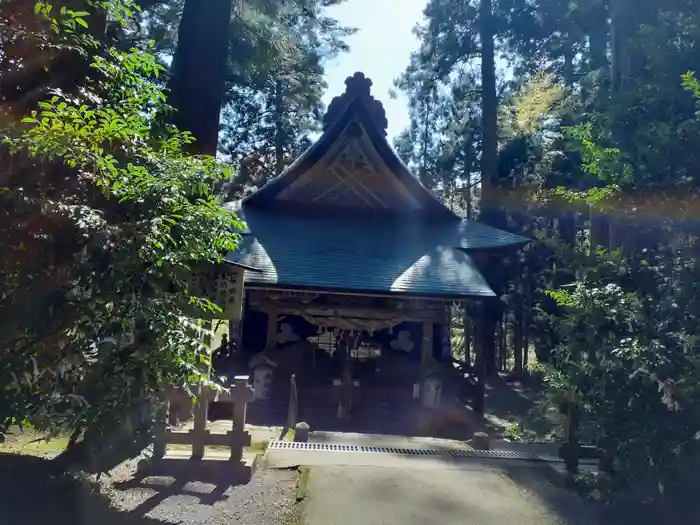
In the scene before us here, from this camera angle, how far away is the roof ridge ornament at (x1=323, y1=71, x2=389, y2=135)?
14.1m

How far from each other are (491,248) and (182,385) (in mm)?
10008

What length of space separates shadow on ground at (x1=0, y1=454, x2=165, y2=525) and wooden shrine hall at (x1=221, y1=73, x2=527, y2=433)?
5.81 meters

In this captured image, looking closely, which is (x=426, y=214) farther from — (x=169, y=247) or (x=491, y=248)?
(x=169, y=247)

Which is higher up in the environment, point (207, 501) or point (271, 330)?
point (271, 330)

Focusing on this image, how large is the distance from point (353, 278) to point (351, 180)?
3912 mm

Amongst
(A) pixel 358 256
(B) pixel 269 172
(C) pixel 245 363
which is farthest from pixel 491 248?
(B) pixel 269 172

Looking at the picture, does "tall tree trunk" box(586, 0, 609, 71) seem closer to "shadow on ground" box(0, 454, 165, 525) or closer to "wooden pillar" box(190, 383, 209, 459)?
"wooden pillar" box(190, 383, 209, 459)

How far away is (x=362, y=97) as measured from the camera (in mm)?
13945

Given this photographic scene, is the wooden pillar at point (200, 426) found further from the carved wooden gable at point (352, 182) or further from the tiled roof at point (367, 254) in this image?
the carved wooden gable at point (352, 182)

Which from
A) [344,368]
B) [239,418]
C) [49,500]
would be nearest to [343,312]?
[344,368]

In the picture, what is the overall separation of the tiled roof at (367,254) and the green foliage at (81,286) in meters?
6.66

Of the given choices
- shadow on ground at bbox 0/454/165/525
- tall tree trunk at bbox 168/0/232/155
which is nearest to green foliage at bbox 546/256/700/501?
shadow on ground at bbox 0/454/165/525

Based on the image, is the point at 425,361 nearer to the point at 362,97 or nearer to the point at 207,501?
the point at 207,501

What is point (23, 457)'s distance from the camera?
4.16m
